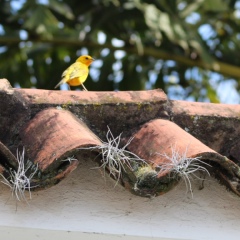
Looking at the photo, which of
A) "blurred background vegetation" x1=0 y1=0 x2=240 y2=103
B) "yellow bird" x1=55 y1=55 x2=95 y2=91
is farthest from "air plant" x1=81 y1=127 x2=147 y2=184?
"blurred background vegetation" x1=0 y1=0 x2=240 y2=103

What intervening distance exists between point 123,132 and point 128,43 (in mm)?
9126

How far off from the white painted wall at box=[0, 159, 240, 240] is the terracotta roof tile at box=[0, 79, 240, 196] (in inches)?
5.6

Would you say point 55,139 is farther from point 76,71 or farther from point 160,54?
point 160,54

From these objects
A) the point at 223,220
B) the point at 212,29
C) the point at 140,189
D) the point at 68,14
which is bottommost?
the point at 212,29

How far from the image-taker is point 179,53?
13.4 m

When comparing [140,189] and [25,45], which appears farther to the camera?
[25,45]

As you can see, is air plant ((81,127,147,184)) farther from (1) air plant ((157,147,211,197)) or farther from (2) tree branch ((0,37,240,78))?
(2) tree branch ((0,37,240,78))

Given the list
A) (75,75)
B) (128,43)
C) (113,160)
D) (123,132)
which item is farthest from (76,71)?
(128,43)

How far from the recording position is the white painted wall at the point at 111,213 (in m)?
3.48

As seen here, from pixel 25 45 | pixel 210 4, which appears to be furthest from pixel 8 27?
pixel 210 4

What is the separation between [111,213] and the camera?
3604 mm

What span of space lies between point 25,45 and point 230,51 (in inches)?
130

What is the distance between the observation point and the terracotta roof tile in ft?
11.2

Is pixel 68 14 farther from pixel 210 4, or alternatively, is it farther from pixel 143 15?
pixel 210 4
